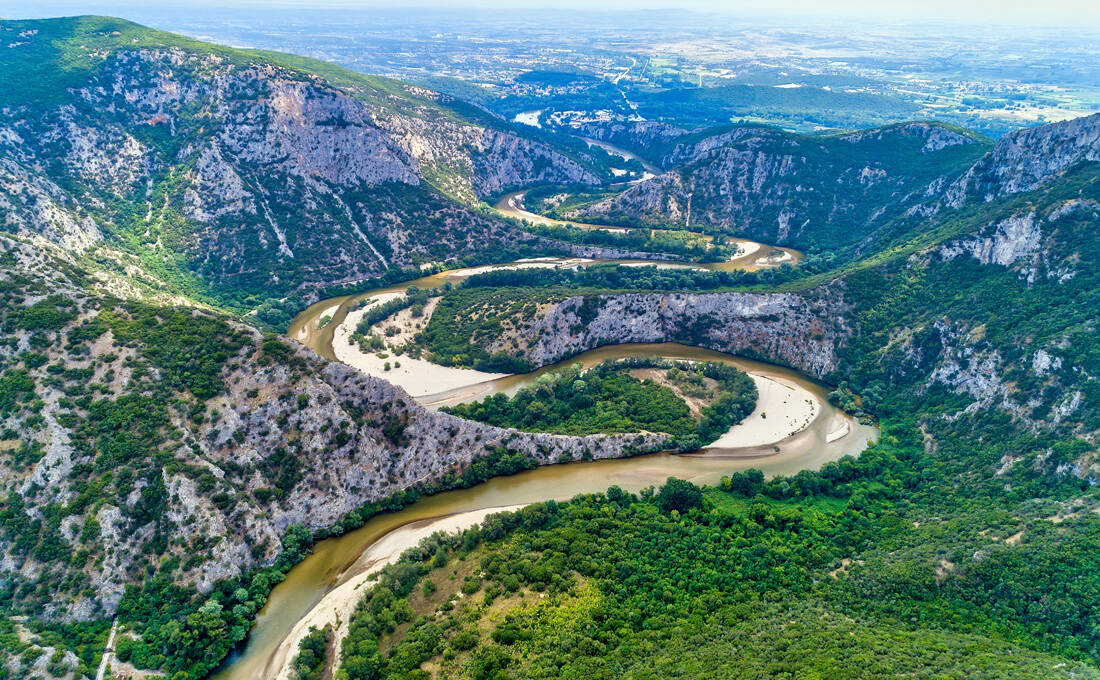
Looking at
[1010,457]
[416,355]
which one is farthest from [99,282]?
[1010,457]

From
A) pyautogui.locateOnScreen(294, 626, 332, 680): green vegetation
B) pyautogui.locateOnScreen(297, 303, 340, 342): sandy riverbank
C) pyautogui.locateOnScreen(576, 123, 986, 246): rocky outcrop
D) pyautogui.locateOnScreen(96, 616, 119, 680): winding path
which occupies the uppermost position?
pyautogui.locateOnScreen(576, 123, 986, 246): rocky outcrop

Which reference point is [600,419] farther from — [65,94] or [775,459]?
[65,94]

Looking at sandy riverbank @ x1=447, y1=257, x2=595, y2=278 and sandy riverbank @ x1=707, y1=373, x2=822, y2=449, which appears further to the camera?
sandy riverbank @ x1=447, y1=257, x2=595, y2=278

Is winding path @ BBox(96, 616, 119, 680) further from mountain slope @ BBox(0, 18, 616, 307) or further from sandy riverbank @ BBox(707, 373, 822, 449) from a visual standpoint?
mountain slope @ BBox(0, 18, 616, 307)

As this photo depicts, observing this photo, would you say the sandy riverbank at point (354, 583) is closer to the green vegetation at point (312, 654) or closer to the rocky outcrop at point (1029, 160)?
the green vegetation at point (312, 654)

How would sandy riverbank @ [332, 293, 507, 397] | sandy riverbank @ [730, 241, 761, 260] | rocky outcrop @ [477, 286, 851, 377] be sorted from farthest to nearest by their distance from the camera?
sandy riverbank @ [730, 241, 761, 260], rocky outcrop @ [477, 286, 851, 377], sandy riverbank @ [332, 293, 507, 397]

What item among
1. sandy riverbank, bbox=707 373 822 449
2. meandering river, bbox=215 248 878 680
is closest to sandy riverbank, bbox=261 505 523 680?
meandering river, bbox=215 248 878 680

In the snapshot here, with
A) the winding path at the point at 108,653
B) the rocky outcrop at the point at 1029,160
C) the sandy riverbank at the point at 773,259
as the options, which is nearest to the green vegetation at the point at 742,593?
the winding path at the point at 108,653
